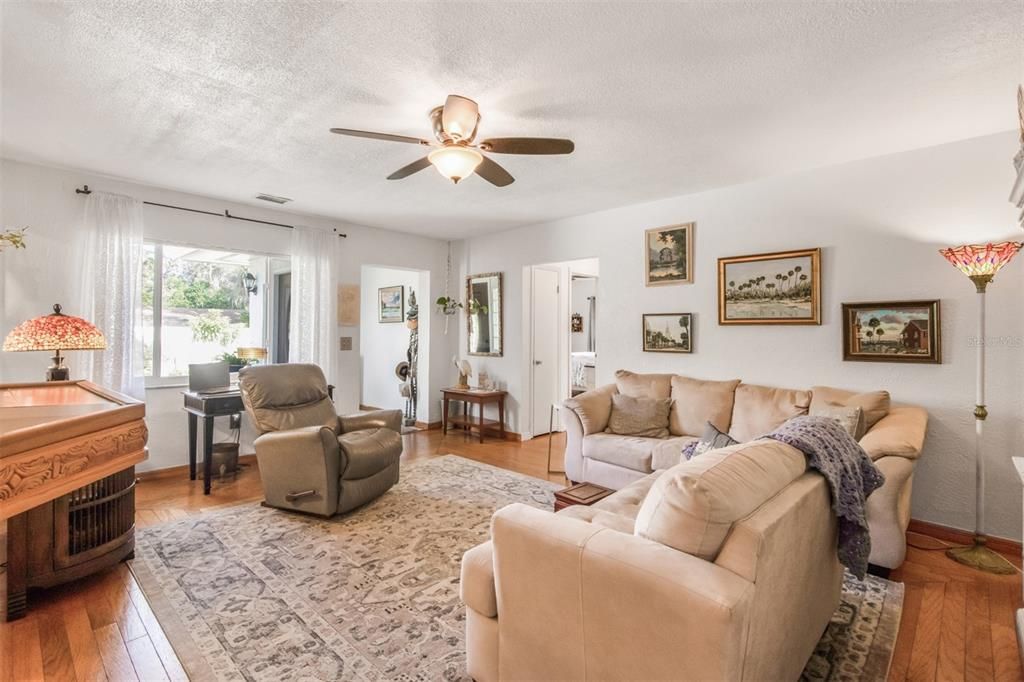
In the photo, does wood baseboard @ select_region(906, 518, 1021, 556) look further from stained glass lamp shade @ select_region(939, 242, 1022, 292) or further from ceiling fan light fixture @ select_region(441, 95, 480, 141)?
ceiling fan light fixture @ select_region(441, 95, 480, 141)

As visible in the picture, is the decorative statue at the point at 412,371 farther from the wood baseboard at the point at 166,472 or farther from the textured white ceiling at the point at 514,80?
the textured white ceiling at the point at 514,80

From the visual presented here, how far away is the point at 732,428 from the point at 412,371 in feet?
13.6

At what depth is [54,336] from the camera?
2.83m

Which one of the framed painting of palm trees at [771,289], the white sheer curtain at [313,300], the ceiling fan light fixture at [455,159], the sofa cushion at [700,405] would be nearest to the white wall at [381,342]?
the white sheer curtain at [313,300]

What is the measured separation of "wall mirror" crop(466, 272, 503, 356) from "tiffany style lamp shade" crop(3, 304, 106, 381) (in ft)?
12.2

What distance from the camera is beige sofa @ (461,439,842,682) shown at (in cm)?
113

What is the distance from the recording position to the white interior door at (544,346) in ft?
18.7

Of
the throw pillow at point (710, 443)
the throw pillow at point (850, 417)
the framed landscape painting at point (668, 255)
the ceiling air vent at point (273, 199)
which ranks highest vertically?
the ceiling air vent at point (273, 199)

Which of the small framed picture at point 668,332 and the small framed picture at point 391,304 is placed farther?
the small framed picture at point 391,304

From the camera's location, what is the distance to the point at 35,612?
6.82 feet

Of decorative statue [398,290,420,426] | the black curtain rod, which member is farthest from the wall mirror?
the black curtain rod

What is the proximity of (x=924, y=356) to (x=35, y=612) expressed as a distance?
5.00 metres

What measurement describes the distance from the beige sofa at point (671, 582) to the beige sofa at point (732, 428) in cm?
111

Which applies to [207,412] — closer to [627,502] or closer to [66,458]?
[66,458]
